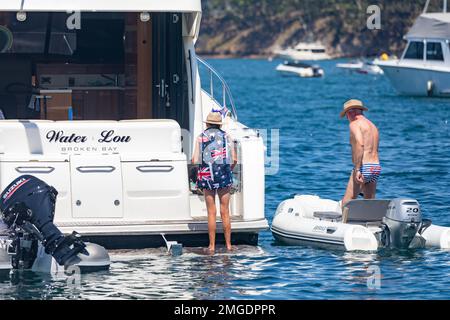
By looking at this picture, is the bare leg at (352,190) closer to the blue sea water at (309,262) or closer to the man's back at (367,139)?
the man's back at (367,139)

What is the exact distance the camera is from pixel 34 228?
10359 mm

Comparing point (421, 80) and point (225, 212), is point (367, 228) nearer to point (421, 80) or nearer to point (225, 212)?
point (225, 212)

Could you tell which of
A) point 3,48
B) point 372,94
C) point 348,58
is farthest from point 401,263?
point 348,58

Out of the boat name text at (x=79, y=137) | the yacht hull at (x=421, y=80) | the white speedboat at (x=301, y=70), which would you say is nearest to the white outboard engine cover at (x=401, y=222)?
the boat name text at (x=79, y=137)

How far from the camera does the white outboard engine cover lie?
38.5 ft

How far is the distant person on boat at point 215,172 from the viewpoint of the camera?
37.7 ft

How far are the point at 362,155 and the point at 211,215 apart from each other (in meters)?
2.03

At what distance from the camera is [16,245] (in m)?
10.4

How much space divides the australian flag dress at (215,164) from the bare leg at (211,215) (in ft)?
0.22

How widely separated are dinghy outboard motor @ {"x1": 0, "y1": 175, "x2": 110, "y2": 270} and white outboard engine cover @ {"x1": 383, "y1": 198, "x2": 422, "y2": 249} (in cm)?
307

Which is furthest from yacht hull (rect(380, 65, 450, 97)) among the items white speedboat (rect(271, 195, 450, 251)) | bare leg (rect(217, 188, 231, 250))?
bare leg (rect(217, 188, 231, 250))

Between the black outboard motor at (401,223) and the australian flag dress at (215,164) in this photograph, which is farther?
the black outboard motor at (401,223)

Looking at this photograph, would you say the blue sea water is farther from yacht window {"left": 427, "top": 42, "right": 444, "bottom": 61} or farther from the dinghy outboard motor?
yacht window {"left": 427, "top": 42, "right": 444, "bottom": 61}
